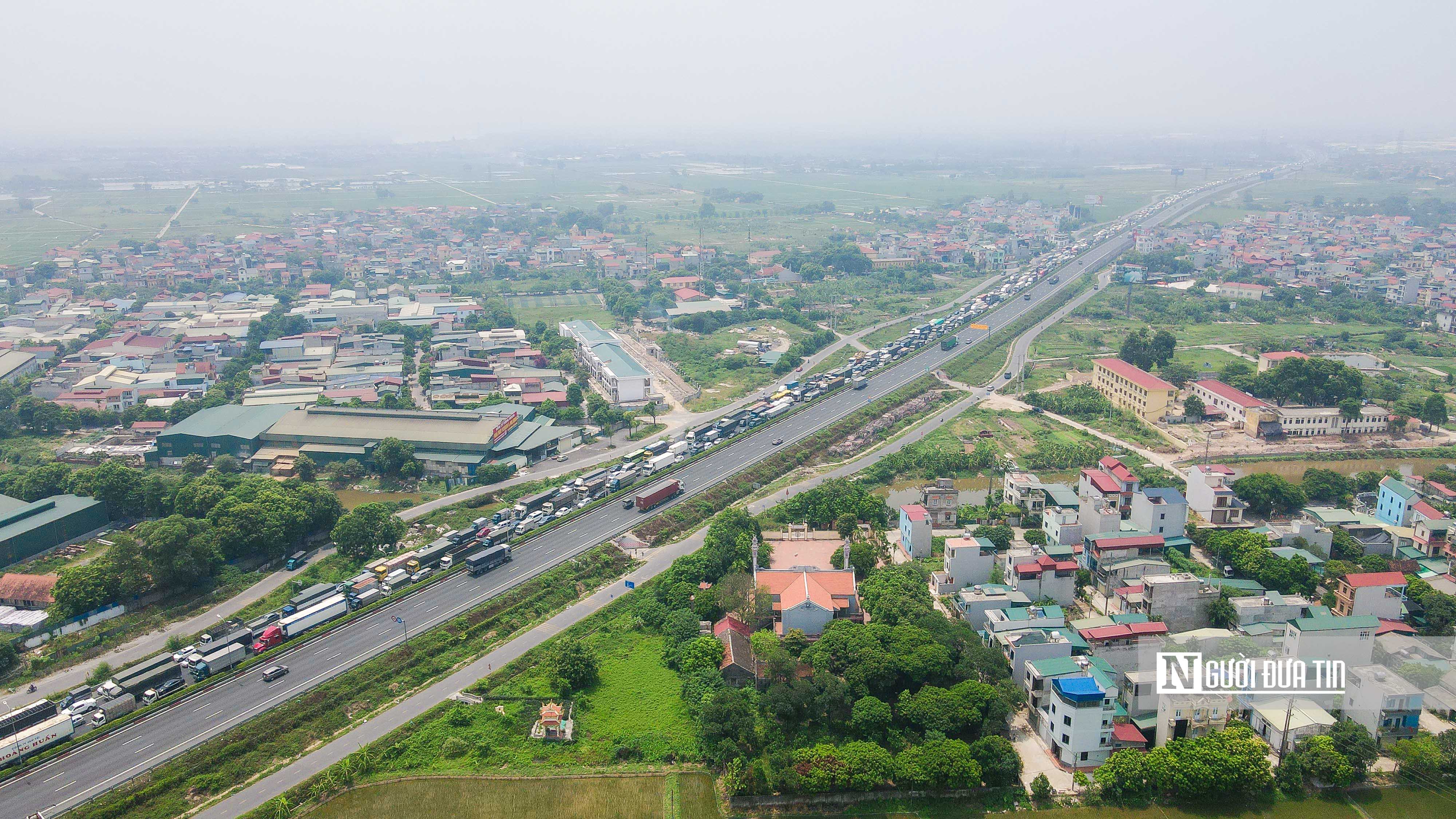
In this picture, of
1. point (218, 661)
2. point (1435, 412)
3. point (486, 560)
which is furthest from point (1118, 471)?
point (218, 661)

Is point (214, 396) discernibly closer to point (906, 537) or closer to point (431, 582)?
point (431, 582)

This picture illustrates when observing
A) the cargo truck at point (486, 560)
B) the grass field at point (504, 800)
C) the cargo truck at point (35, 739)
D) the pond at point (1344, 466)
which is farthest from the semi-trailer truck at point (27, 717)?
the pond at point (1344, 466)

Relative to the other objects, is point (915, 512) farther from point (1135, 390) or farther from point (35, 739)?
point (35, 739)

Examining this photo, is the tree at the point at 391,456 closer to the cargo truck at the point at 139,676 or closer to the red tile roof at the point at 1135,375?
the cargo truck at the point at 139,676

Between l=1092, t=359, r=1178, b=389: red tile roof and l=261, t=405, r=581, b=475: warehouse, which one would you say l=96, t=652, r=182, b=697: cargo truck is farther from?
l=1092, t=359, r=1178, b=389: red tile roof

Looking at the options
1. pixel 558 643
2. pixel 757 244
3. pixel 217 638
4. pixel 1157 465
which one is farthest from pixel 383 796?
pixel 757 244

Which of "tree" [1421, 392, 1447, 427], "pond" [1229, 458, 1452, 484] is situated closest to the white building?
"pond" [1229, 458, 1452, 484]
